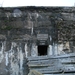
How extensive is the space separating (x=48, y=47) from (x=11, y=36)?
1.65m

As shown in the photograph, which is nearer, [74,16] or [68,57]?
[68,57]

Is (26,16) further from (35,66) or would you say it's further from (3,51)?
(35,66)

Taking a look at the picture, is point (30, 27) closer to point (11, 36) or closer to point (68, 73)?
point (11, 36)

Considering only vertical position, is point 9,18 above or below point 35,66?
above

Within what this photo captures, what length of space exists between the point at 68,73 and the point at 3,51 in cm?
525

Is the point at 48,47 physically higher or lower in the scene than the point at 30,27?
lower

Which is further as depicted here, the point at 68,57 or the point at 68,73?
the point at 68,57

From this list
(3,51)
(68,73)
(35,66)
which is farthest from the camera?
(3,51)

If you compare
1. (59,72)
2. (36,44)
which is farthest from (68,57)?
(36,44)

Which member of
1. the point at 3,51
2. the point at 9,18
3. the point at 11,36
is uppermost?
the point at 9,18

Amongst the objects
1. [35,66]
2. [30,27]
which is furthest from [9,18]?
[35,66]

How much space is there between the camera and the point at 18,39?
9.36 metres

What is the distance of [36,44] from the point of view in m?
9.43

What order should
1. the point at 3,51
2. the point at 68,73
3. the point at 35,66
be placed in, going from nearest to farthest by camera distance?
the point at 68,73 < the point at 35,66 < the point at 3,51
